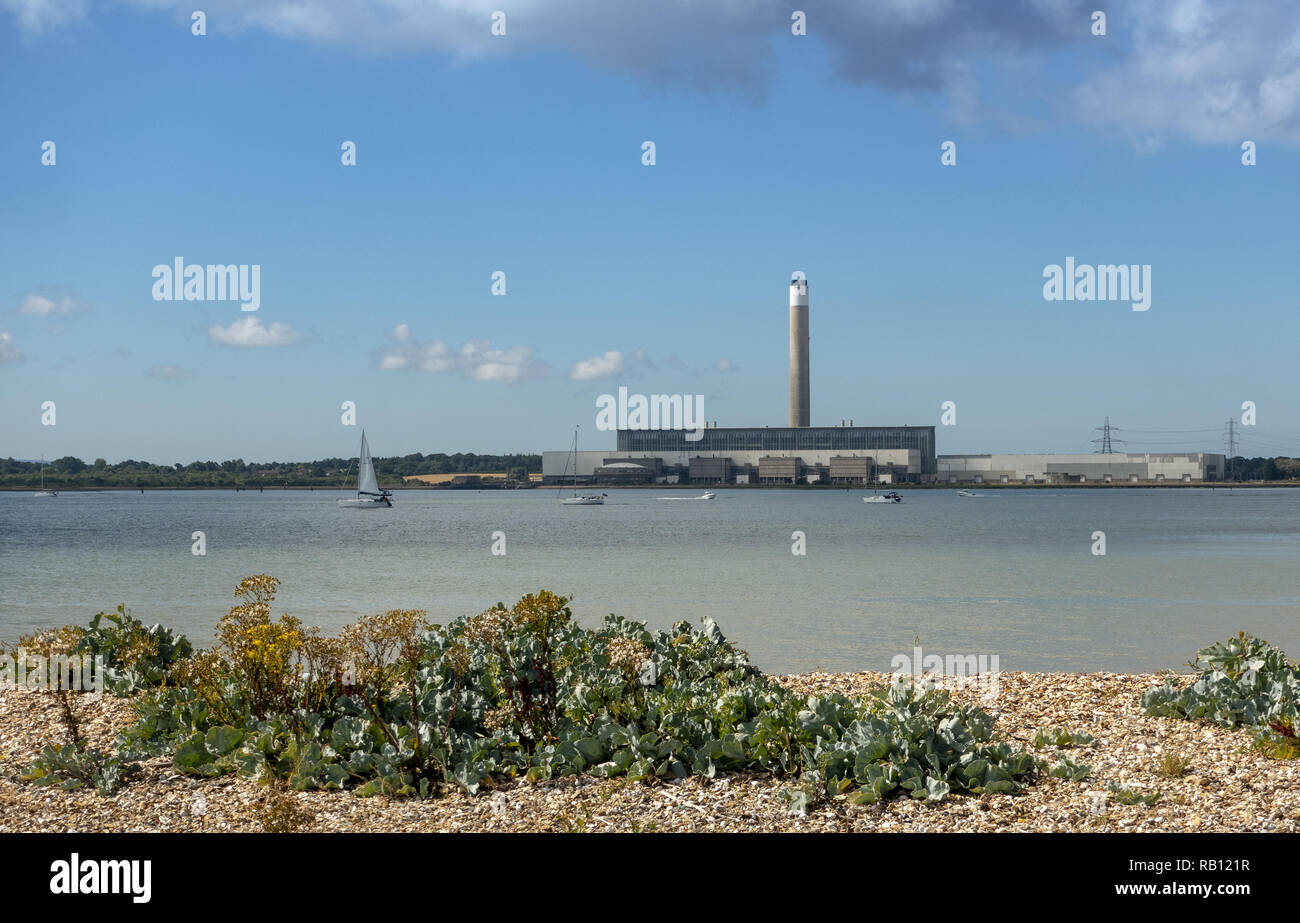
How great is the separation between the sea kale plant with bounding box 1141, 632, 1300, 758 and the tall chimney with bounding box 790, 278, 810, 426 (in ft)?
422

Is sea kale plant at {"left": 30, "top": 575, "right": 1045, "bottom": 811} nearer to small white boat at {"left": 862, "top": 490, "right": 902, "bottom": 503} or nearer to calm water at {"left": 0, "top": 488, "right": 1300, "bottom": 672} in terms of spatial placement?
calm water at {"left": 0, "top": 488, "right": 1300, "bottom": 672}

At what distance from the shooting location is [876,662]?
13602mm

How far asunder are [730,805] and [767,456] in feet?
492

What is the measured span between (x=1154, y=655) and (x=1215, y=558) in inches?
996

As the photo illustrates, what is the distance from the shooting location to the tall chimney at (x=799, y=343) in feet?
445

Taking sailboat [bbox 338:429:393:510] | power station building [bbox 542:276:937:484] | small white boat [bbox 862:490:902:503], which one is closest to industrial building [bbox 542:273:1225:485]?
power station building [bbox 542:276:937:484]

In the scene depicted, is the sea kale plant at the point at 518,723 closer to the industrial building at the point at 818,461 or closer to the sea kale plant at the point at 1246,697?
the sea kale plant at the point at 1246,697

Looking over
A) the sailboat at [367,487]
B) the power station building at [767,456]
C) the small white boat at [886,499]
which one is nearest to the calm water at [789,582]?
the sailboat at [367,487]

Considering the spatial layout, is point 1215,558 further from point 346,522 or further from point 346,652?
point 346,522

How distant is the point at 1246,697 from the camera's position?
7.73m

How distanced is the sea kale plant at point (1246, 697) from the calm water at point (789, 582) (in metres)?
4.74

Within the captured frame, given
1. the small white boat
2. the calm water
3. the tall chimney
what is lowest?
the small white boat

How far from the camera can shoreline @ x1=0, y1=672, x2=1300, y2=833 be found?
5941mm
